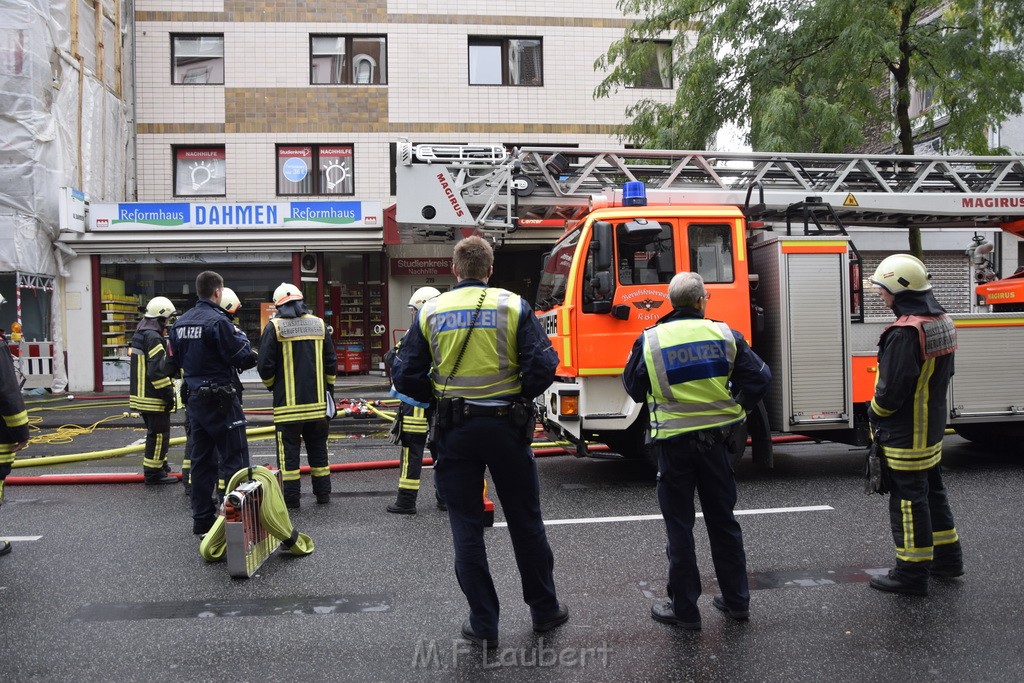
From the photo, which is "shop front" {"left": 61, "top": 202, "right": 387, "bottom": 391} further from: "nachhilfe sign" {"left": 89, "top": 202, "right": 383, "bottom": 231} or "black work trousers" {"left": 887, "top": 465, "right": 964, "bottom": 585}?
"black work trousers" {"left": 887, "top": 465, "right": 964, "bottom": 585}

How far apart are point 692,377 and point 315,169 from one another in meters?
17.4

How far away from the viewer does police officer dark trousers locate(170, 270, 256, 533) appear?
6242 millimetres

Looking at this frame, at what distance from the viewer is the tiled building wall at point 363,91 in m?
20.1

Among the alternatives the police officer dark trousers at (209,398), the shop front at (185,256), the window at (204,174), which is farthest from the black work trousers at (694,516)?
the window at (204,174)

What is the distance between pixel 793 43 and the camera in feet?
42.5

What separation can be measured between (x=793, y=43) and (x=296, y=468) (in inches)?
392

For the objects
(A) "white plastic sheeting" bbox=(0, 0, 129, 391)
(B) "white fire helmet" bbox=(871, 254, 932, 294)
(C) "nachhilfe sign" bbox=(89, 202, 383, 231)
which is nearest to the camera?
(B) "white fire helmet" bbox=(871, 254, 932, 294)

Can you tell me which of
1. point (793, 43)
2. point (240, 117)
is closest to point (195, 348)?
point (793, 43)

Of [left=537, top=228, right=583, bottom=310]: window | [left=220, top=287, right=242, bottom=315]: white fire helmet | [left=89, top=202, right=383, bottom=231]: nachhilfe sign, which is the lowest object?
[left=220, top=287, right=242, bottom=315]: white fire helmet

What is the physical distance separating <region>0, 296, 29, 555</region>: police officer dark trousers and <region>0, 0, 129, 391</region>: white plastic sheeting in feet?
40.7

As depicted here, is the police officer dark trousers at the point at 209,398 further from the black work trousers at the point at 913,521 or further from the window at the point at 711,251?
the black work trousers at the point at 913,521

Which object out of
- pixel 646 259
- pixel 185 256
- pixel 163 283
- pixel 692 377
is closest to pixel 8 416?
pixel 692 377

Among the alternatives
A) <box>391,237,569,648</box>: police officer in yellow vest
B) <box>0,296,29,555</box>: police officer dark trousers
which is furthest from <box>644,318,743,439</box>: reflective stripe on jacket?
<box>0,296,29,555</box>: police officer dark trousers

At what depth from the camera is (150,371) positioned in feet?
27.1
